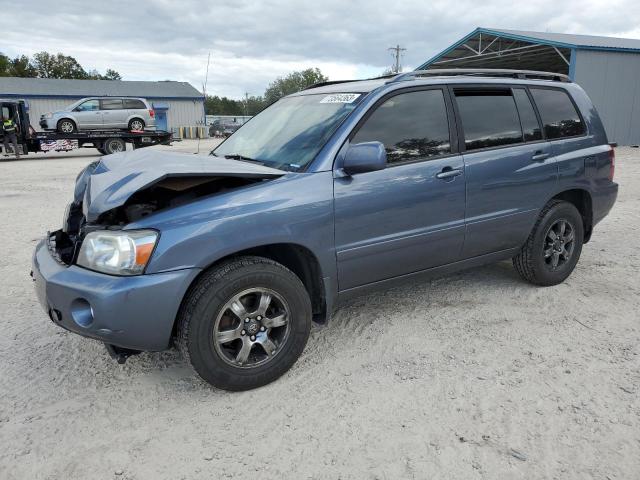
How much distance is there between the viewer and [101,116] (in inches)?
880

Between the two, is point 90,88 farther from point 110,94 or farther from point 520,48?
point 520,48

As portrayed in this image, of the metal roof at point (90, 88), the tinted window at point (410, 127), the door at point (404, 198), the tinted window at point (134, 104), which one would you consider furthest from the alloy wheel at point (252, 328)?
the metal roof at point (90, 88)

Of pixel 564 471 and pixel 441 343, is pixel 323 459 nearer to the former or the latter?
pixel 564 471

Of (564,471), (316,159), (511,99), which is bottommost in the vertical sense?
(564,471)

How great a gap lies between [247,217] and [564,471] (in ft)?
6.43

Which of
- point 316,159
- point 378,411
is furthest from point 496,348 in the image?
point 316,159

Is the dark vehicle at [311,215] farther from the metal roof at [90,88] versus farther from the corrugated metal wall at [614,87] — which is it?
the metal roof at [90,88]

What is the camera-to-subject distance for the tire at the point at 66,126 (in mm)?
21328

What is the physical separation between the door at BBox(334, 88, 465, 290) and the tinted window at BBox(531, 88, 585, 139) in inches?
44.1

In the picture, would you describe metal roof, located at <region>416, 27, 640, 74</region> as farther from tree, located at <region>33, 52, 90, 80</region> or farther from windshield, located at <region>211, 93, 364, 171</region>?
tree, located at <region>33, 52, 90, 80</region>

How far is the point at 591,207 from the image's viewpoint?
14.9 feet

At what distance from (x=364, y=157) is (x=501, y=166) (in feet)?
4.69

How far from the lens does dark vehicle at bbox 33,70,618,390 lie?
260 cm

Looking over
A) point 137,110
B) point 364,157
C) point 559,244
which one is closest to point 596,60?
point 559,244
